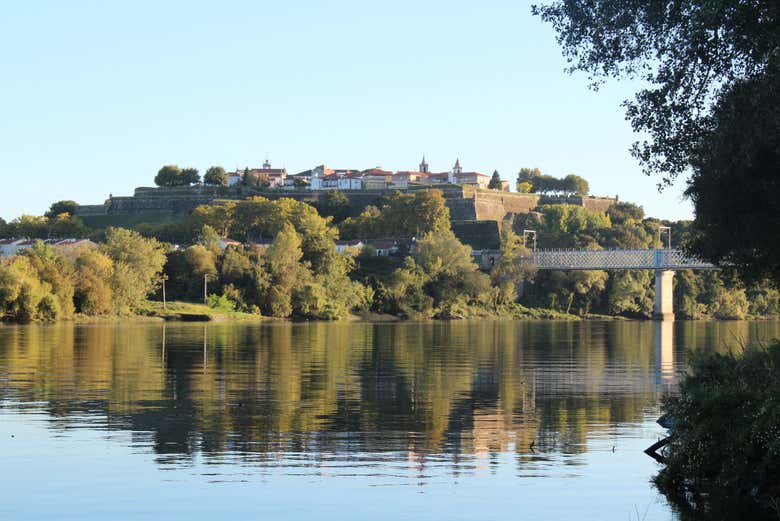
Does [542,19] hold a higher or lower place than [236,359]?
higher

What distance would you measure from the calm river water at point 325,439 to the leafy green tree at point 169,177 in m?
148

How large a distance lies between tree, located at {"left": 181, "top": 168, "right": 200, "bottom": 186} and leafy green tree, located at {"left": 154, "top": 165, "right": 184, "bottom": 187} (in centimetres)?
48

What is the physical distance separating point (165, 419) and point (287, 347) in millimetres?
30757

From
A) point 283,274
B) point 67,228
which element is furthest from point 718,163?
point 67,228

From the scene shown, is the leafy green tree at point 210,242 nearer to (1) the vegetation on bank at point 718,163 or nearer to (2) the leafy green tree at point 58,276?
(2) the leafy green tree at point 58,276

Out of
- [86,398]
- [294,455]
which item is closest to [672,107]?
[294,455]

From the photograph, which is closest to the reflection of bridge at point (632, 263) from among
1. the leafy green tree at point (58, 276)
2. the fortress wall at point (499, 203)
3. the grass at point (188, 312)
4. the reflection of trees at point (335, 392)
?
the fortress wall at point (499, 203)

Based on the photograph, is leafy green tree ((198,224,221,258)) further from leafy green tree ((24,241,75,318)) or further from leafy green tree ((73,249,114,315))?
leafy green tree ((24,241,75,318))

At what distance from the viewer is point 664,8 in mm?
22594

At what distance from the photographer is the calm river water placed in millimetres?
17750

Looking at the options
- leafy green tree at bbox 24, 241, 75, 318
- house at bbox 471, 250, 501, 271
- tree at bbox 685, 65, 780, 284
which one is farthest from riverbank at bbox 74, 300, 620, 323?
tree at bbox 685, 65, 780, 284

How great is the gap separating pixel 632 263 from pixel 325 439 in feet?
391

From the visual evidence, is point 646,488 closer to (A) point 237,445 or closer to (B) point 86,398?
(A) point 237,445

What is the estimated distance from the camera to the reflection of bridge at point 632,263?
135 m
